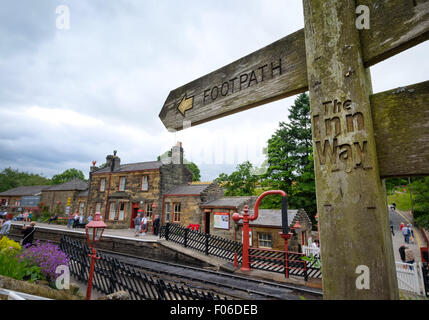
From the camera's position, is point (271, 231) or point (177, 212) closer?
point (271, 231)

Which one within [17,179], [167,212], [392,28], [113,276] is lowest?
[113,276]

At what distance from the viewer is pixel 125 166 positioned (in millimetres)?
26641

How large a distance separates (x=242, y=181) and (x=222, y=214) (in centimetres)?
871

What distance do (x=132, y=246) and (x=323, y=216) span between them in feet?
50.4

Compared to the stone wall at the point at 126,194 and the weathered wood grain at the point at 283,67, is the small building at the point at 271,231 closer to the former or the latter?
the stone wall at the point at 126,194

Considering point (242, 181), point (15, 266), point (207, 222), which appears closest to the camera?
point (15, 266)

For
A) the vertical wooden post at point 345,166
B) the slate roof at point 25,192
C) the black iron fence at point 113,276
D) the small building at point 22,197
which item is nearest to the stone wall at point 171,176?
the black iron fence at point 113,276

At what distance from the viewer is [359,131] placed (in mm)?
1021

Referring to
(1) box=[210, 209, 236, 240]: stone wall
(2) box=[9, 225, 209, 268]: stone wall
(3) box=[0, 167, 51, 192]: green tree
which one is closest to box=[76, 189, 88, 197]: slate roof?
(2) box=[9, 225, 209, 268]: stone wall

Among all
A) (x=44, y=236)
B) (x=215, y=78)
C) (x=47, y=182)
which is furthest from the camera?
(x=47, y=182)

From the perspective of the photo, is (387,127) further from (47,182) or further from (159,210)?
(47,182)

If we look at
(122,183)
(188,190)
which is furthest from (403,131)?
(122,183)

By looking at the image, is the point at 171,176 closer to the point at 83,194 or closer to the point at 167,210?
the point at 167,210
